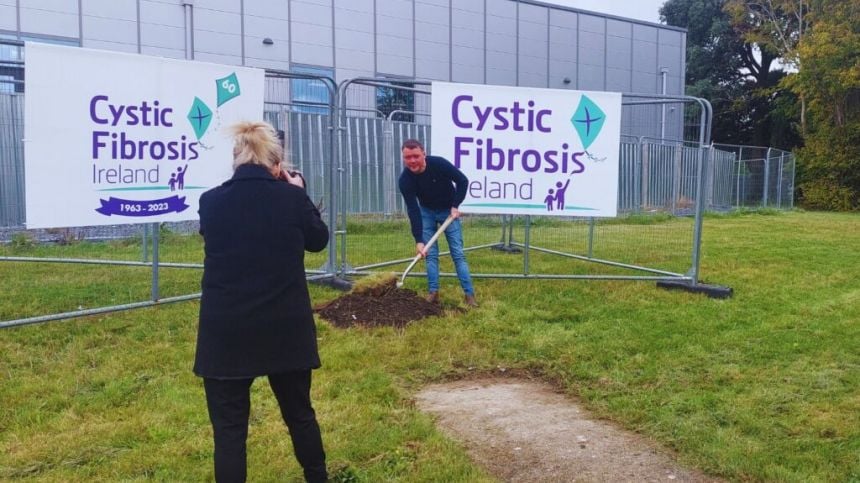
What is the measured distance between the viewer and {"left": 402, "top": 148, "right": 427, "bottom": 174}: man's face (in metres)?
6.66

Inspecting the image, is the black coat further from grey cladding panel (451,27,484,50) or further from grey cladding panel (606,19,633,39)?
grey cladding panel (606,19,633,39)

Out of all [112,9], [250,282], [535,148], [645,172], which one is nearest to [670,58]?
[645,172]

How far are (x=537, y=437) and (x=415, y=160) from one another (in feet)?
10.9

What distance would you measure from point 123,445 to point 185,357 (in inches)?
60.4

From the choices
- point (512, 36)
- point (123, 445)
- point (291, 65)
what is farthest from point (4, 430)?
point (512, 36)

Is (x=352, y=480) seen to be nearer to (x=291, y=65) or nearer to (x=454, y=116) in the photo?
(x=454, y=116)

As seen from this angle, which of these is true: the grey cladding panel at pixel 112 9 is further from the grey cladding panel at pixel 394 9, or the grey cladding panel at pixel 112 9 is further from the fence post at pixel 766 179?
the fence post at pixel 766 179

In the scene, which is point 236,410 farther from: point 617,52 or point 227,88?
point 617,52

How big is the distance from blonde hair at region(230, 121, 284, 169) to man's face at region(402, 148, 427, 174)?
354 centimetres

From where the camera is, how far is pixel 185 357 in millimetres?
5359

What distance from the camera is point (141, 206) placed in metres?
6.14

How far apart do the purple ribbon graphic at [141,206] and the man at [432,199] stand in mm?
2131

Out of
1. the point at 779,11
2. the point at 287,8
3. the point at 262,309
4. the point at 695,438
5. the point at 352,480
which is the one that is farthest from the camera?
the point at 779,11

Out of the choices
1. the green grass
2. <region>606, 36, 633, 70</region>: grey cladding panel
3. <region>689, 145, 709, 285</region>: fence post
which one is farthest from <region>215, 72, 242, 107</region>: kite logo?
<region>606, 36, 633, 70</region>: grey cladding panel
